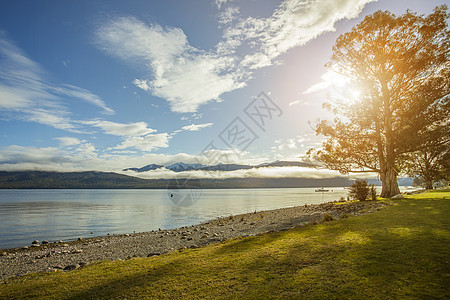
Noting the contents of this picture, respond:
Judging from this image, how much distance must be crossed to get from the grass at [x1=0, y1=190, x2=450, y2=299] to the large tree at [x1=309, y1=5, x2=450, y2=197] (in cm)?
2024

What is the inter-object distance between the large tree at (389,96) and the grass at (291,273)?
2024 centimetres

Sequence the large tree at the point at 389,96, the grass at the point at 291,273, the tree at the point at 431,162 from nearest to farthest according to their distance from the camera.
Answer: the grass at the point at 291,273
the large tree at the point at 389,96
the tree at the point at 431,162

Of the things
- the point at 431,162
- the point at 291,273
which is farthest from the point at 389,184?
the point at 431,162

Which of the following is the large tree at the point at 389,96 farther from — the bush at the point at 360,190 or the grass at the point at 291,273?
the grass at the point at 291,273

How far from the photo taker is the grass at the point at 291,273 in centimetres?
532

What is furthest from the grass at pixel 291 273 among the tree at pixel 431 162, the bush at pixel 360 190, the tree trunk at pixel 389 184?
the tree at pixel 431 162

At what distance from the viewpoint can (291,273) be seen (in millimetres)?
6289

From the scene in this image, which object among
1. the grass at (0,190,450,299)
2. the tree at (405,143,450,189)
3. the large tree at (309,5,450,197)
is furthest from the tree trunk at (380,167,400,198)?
the grass at (0,190,450,299)

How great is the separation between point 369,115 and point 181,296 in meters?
29.8

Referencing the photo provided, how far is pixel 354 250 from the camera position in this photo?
7.65m

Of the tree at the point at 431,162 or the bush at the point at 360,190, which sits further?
the tree at the point at 431,162

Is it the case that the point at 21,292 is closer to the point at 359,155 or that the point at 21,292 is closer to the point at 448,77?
the point at 359,155

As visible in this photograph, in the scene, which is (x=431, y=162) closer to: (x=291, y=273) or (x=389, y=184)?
(x=389, y=184)

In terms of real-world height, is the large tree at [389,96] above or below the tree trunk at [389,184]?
above
